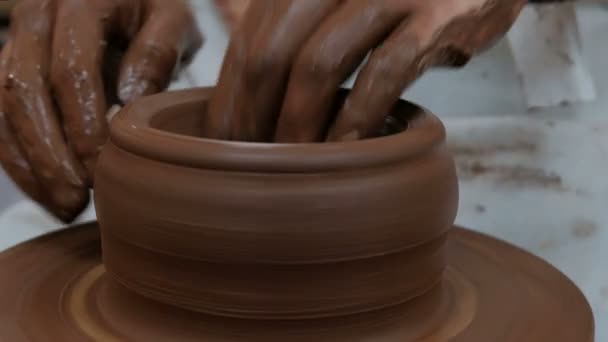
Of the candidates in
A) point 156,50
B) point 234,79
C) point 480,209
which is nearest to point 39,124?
point 156,50

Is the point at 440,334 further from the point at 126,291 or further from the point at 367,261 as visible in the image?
the point at 126,291

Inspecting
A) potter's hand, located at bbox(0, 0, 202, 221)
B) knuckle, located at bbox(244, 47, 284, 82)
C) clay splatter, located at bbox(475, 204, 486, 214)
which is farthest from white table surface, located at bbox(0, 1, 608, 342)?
knuckle, located at bbox(244, 47, 284, 82)

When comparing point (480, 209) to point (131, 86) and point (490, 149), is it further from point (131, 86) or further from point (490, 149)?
point (131, 86)

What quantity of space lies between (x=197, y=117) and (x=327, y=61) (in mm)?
217

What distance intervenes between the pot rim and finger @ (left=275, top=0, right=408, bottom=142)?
10 centimetres

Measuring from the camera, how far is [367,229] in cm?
82

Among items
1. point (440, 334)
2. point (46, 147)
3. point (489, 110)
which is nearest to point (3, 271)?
point (46, 147)

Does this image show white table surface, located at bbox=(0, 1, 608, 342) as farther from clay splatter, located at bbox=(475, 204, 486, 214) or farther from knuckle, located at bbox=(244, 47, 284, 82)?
knuckle, located at bbox=(244, 47, 284, 82)

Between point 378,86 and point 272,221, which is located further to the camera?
point 378,86

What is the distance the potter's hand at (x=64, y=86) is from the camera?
1090 mm

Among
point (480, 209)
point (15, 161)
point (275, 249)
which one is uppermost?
point (275, 249)

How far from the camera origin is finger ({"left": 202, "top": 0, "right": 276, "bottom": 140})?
0.94 m

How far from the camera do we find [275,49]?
91 centimetres

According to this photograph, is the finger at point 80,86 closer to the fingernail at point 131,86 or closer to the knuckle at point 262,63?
the fingernail at point 131,86
